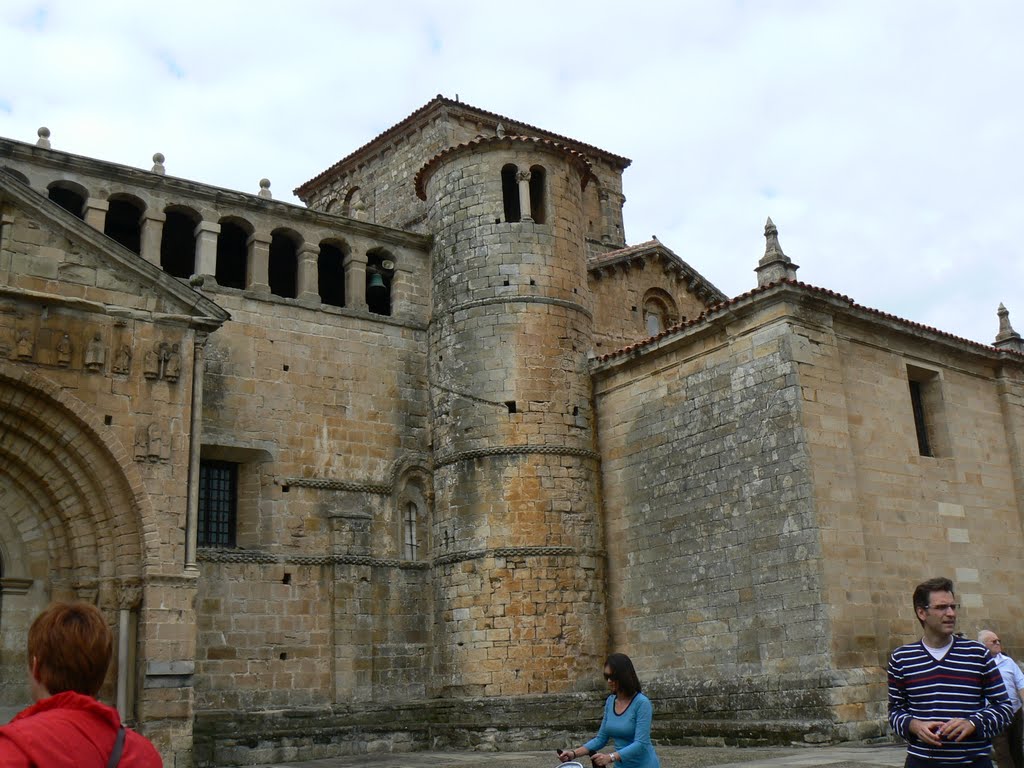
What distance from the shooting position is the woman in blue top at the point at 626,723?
6199 millimetres

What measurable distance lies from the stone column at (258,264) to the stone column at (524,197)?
15.3ft

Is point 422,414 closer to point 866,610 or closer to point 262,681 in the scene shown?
point 262,681

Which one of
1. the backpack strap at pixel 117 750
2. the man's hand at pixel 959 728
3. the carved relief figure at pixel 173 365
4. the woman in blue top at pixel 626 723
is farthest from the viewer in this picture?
the carved relief figure at pixel 173 365

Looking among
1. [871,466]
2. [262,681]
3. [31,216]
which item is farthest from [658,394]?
[31,216]

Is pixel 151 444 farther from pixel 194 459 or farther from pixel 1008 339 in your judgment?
pixel 1008 339

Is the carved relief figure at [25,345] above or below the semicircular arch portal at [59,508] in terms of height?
above

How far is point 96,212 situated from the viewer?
55.6 ft

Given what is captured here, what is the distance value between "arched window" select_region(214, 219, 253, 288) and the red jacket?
16.2m

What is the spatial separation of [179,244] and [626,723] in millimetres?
14674

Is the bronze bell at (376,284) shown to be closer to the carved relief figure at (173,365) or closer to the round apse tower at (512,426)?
the round apse tower at (512,426)

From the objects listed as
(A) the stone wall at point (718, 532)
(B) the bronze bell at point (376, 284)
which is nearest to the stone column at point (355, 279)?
(B) the bronze bell at point (376, 284)

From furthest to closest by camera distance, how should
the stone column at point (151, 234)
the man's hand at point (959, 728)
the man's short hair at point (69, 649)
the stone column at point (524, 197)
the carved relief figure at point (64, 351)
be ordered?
the stone column at point (524, 197) < the stone column at point (151, 234) < the carved relief figure at point (64, 351) < the man's hand at point (959, 728) < the man's short hair at point (69, 649)

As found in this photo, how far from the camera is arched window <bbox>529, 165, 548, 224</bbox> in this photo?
65.1ft

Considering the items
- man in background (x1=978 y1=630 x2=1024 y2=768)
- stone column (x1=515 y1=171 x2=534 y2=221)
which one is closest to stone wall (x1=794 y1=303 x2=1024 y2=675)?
stone column (x1=515 y1=171 x2=534 y2=221)
